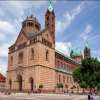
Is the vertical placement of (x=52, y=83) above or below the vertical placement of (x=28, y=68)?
below

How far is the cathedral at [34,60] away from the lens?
66500 mm

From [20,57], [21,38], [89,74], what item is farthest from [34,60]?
[89,74]

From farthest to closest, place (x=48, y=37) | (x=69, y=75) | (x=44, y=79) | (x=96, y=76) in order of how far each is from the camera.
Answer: (x=69, y=75)
(x=48, y=37)
(x=44, y=79)
(x=96, y=76)

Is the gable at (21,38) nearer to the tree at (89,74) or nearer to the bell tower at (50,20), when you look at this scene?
the bell tower at (50,20)

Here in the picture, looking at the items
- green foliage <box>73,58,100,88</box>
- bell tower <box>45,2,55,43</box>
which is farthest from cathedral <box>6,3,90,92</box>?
green foliage <box>73,58,100,88</box>

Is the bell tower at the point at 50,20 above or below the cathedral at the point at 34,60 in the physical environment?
above

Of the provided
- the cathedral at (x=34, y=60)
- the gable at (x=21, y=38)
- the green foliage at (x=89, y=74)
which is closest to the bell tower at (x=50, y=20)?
the cathedral at (x=34, y=60)

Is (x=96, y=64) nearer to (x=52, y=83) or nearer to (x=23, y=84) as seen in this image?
(x=52, y=83)

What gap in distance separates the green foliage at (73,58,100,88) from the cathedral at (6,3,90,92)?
10.8 metres

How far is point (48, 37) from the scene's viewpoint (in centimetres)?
7281

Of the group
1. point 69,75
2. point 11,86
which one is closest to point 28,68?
point 11,86

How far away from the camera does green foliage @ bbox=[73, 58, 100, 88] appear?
59594 mm

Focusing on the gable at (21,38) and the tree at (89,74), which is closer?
the tree at (89,74)

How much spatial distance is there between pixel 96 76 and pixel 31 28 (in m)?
31.2
